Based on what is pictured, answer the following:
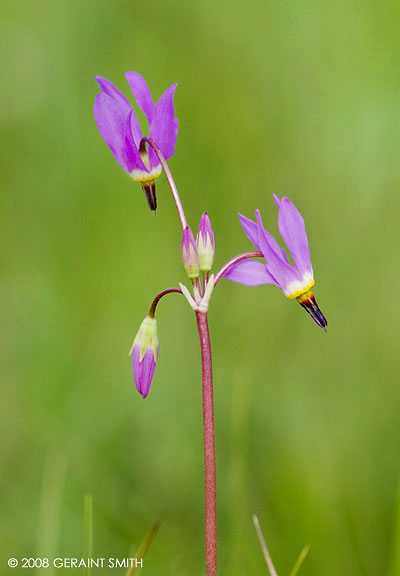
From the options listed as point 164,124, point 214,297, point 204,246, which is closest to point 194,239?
point 204,246

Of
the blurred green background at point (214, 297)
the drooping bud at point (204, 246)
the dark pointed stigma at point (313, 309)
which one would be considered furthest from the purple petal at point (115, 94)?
the blurred green background at point (214, 297)

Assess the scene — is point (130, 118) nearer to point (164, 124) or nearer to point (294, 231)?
point (164, 124)

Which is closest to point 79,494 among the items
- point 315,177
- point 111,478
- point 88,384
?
point 111,478

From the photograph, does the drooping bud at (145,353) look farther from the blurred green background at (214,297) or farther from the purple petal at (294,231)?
the blurred green background at (214,297)

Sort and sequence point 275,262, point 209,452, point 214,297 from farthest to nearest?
point 214,297, point 275,262, point 209,452

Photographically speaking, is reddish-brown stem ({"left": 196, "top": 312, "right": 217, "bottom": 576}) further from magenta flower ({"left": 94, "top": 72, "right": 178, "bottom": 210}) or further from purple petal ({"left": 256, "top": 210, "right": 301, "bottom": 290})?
magenta flower ({"left": 94, "top": 72, "right": 178, "bottom": 210})

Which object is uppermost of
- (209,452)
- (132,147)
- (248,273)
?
(132,147)

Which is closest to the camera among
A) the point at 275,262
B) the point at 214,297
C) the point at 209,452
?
the point at 209,452

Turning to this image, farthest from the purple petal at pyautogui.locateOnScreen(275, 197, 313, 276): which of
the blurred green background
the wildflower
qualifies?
the blurred green background
